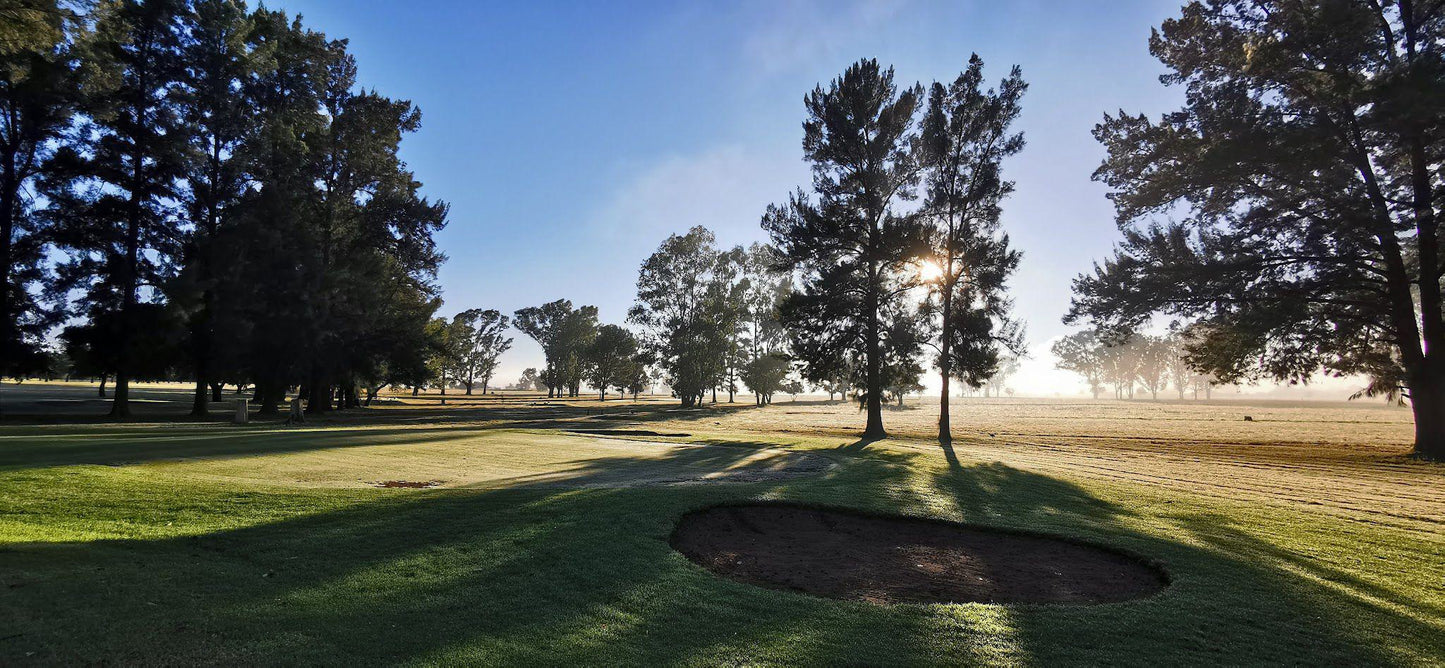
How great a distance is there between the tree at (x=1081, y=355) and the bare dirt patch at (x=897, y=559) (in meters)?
172

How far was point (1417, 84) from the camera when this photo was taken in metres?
Answer: 15.5

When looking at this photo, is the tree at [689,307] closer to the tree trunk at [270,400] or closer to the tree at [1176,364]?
the tree trunk at [270,400]

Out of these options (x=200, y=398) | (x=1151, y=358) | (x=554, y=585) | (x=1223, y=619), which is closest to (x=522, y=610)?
(x=554, y=585)

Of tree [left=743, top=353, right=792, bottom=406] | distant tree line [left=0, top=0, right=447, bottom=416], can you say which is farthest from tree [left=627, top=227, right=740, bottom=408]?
distant tree line [left=0, top=0, right=447, bottom=416]

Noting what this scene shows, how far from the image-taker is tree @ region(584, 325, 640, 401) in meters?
87.6

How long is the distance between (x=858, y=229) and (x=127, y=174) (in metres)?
36.0

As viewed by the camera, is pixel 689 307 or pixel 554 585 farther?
pixel 689 307

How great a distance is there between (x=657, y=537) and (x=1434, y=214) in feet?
86.0

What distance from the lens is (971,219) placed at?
2638cm

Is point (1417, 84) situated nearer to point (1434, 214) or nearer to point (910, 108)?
point (1434, 214)

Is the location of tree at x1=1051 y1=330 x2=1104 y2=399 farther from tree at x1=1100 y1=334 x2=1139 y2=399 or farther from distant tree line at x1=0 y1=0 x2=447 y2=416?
distant tree line at x1=0 y1=0 x2=447 y2=416

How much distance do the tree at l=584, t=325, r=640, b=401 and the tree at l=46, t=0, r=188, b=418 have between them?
55.7 m

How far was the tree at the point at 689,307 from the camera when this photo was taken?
2405 inches

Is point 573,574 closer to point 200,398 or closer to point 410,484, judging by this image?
point 410,484
